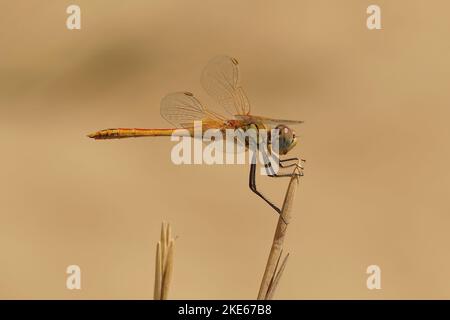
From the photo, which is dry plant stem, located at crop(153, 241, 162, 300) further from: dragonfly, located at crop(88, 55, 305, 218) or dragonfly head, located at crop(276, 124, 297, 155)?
dragonfly, located at crop(88, 55, 305, 218)

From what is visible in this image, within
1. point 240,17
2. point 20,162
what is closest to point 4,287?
point 20,162

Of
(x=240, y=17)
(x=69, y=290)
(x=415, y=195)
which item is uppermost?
(x=240, y=17)

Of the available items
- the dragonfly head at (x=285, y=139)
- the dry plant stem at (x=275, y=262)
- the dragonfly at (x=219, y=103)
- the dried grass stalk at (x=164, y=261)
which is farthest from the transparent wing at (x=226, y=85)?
the dried grass stalk at (x=164, y=261)

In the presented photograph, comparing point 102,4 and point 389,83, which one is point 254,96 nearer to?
point 389,83

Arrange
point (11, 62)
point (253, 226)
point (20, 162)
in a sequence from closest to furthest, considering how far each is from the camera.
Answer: point (253, 226)
point (20, 162)
point (11, 62)

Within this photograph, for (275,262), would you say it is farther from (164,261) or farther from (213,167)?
(213,167)

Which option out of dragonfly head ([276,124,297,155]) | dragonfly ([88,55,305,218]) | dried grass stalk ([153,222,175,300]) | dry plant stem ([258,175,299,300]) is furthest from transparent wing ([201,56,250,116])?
dried grass stalk ([153,222,175,300])

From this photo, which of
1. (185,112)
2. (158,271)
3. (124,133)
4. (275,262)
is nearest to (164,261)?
Answer: (158,271)

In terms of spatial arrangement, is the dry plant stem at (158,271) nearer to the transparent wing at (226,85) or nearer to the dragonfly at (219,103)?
the dragonfly at (219,103)
